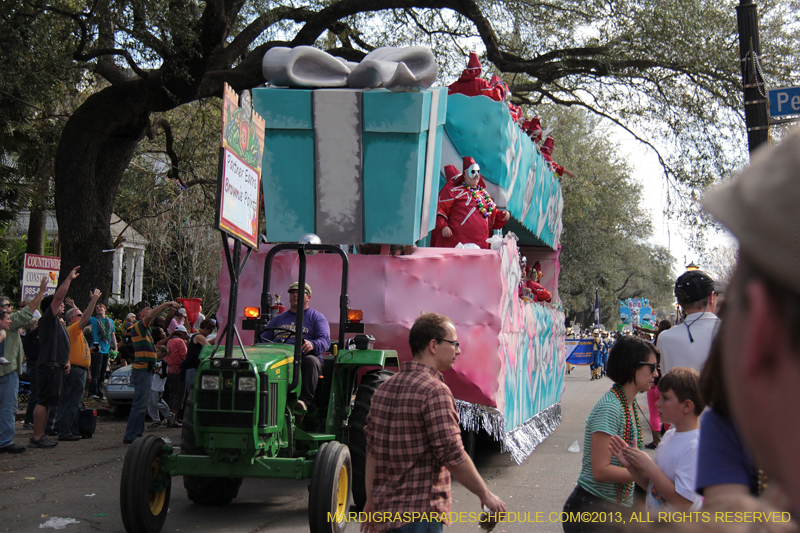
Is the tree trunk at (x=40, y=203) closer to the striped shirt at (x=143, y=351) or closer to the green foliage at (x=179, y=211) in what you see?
the green foliage at (x=179, y=211)

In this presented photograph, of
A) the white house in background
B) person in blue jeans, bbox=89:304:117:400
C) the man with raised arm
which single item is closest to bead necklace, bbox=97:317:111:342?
person in blue jeans, bbox=89:304:117:400

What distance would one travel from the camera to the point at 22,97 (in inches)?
455

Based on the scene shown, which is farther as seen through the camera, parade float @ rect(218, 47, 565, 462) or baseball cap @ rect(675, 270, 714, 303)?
parade float @ rect(218, 47, 565, 462)

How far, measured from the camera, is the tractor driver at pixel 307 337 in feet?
20.2

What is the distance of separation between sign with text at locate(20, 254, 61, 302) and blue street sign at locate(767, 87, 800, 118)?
11.9 meters

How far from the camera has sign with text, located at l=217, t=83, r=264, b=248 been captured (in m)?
5.11

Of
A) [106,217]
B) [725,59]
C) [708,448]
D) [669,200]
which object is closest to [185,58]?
[106,217]

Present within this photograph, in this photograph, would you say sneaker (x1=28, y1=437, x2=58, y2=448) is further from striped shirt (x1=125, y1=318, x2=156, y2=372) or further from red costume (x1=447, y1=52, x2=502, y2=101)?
red costume (x1=447, y1=52, x2=502, y2=101)

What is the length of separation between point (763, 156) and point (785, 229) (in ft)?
0.27

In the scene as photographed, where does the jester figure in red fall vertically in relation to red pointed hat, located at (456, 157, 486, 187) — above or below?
below

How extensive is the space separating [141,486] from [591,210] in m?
25.5

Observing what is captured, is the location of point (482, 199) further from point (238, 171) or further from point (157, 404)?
point (157, 404)

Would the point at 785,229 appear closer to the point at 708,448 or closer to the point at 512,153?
the point at 708,448

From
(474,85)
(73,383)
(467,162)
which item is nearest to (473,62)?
(474,85)
